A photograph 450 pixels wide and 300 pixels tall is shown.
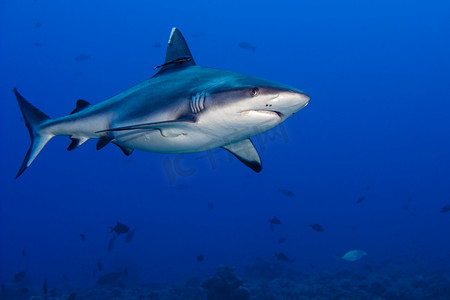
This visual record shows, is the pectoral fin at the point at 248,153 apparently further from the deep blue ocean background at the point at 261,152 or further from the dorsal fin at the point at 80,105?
the deep blue ocean background at the point at 261,152

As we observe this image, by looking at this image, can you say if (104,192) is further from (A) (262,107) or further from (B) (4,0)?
(A) (262,107)

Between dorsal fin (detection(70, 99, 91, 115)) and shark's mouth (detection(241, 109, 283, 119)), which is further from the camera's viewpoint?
dorsal fin (detection(70, 99, 91, 115))

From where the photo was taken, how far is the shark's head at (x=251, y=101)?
2316mm

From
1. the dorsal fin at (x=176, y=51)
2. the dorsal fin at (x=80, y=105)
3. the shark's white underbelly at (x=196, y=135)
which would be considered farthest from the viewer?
the dorsal fin at (x=80, y=105)

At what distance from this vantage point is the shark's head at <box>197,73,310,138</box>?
2.32 metres

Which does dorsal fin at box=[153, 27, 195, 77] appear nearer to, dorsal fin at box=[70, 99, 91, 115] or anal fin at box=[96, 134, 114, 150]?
anal fin at box=[96, 134, 114, 150]

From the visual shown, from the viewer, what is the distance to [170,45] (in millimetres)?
4270

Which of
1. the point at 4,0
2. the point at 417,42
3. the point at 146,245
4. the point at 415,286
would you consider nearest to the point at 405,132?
the point at 417,42

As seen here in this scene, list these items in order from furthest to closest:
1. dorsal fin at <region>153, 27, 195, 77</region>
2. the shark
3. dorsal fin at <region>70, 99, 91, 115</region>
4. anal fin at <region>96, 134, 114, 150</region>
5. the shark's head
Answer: dorsal fin at <region>70, 99, 91, 115</region> < dorsal fin at <region>153, 27, 195, 77</region> < anal fin at <region>96, 134, 114, 150</region> < the shark < the shark's head

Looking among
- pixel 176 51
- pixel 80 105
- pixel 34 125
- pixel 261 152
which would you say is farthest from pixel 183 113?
pixel 261 152

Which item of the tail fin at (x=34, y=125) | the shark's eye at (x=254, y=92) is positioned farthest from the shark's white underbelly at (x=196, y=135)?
the tail fin at (x=34, y=125)

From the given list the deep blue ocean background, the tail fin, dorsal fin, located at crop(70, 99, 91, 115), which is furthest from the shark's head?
the deep blue ocean background

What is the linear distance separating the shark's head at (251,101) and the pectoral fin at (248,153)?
1.07 meters

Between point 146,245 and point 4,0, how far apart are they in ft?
235
